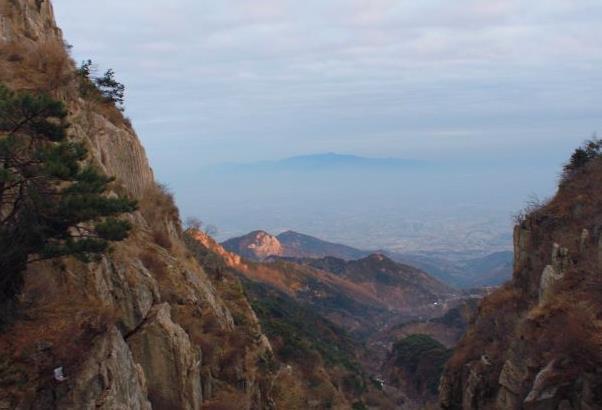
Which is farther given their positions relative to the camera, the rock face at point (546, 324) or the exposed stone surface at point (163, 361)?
the rock face at point (546, 324)

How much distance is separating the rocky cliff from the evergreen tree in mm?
1525

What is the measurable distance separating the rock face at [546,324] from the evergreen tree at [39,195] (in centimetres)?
1270

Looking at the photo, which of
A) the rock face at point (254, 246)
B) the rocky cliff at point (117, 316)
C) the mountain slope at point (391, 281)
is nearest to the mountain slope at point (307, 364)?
the rocky cliff at point (117, 316)

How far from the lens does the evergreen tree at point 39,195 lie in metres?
12.5

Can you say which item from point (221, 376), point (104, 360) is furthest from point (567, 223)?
point (104, 360)

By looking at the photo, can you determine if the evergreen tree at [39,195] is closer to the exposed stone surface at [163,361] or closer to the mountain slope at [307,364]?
the exposed stone surface at [163,361]

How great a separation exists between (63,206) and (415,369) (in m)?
62.1

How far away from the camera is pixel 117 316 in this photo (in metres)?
14.6

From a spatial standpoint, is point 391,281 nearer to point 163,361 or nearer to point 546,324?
point 546,324

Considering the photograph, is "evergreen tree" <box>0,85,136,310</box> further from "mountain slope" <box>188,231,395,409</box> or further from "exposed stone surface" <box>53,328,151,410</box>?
"mountain slope" <box>188,231,395,409</box>

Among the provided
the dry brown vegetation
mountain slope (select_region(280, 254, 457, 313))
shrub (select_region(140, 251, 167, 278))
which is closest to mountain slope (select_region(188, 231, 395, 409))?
shrub (select_region(140, 251, 167, 278))

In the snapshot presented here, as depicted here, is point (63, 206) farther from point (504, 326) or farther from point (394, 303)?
point (394, 303)

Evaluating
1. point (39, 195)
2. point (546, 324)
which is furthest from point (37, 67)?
point (546, 324)

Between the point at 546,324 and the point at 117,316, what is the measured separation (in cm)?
1363
